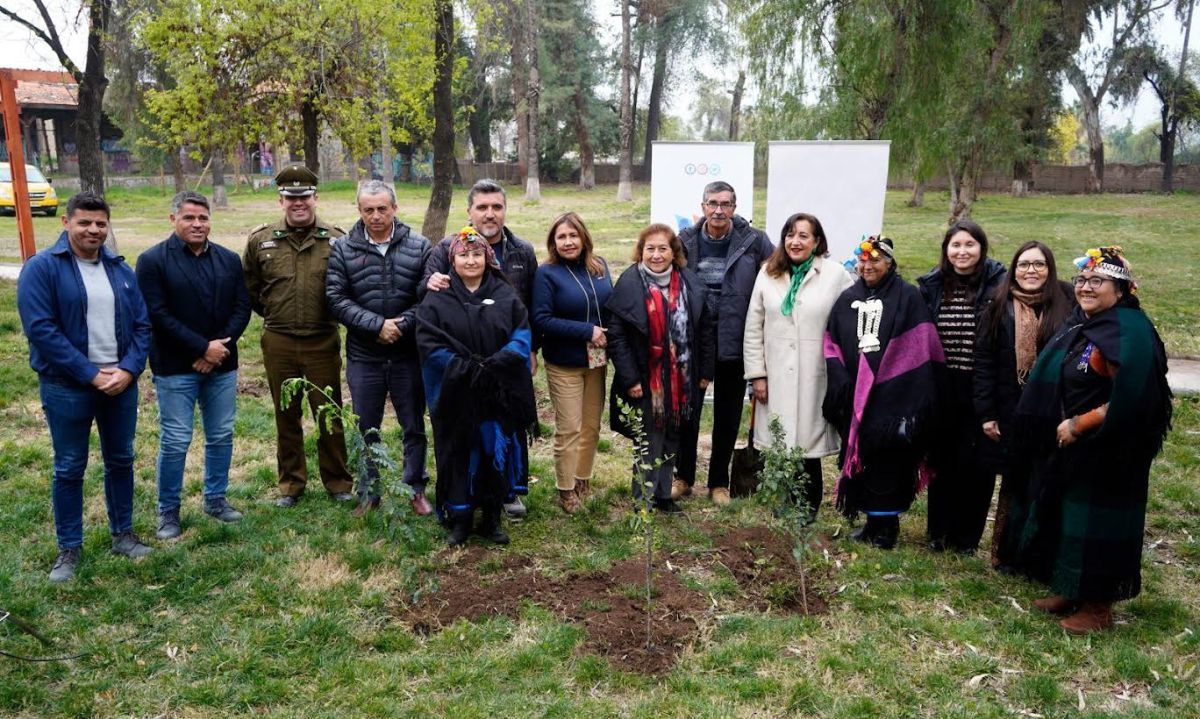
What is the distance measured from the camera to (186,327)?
5.07 meters

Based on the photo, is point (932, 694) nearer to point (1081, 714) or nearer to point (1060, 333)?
point (1081, 714)

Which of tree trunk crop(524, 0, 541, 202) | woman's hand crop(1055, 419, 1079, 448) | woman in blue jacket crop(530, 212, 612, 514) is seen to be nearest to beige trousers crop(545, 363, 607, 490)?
woman in blue jacket crop(530, 212, 612, 514)

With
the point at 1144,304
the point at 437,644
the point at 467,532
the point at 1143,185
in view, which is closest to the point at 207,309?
the point at 467,532

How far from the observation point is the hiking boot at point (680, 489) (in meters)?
5.96

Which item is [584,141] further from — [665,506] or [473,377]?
[473,377]

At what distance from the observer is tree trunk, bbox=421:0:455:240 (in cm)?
1127

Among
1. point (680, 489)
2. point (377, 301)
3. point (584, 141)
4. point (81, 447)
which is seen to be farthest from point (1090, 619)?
point (584, 141)

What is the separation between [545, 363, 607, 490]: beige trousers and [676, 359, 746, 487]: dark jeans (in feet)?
2.02

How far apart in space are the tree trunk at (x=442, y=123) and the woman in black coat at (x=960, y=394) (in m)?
7.50

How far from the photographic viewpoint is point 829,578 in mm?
4738

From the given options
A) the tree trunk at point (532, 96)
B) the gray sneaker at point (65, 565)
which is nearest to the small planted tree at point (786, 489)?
the gray sneaker at point (65, 565)

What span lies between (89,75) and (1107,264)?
12.6 m

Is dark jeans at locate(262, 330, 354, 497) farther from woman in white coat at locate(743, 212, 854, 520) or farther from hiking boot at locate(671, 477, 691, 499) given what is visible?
woman in white coat at locate(743, 212, 854, 520)

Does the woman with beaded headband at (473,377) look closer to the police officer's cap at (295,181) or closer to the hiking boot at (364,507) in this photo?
the hiking boot at (364,507)
